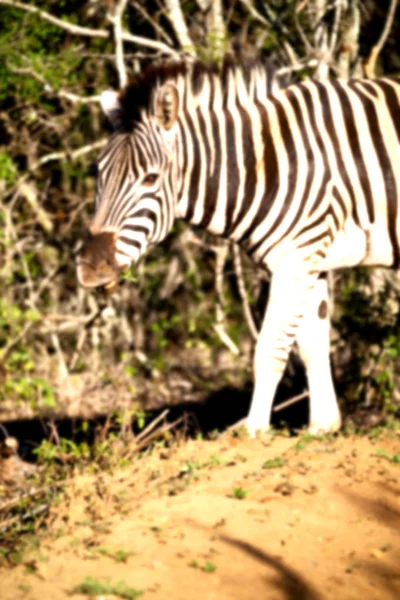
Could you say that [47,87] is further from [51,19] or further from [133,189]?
[133,189]

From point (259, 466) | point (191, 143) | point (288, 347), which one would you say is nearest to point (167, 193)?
point (191, 143)

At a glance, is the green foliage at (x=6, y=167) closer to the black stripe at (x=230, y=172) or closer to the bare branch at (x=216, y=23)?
the bare branch at (x=216, y=23)

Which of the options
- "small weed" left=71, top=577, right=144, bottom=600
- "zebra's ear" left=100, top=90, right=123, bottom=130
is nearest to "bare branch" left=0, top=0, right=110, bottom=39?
"zebra's ear" left=100, top=90, right=123, bottom=130

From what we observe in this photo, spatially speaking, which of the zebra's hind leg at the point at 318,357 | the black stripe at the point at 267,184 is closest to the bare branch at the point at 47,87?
the black stripe at the point at 267,184

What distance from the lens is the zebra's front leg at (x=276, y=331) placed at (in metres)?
7.17

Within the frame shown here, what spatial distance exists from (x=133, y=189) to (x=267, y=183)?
982mm

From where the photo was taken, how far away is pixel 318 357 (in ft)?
25.3

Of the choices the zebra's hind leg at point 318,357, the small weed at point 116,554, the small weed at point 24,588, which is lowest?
the small weed at point 24,588

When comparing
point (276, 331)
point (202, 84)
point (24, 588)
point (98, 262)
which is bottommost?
point (24, 588)

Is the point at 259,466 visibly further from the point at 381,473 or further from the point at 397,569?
the point at 397,569

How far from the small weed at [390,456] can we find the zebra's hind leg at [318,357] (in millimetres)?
1063

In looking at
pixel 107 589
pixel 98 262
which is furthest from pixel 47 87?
pixel 107 589

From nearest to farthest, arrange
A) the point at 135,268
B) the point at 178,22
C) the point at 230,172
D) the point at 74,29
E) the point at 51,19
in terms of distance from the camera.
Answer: the point at 230,172, the point at 178,22, the point at 51,19, the point at 74,29, the point at 135,268

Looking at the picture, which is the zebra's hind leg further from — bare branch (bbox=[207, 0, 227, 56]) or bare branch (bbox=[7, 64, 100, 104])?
bare branch (bbox=[7, 64, 100, 104])
